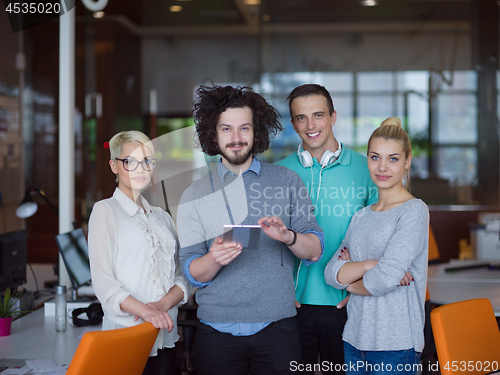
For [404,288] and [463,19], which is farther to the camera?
[463,19]

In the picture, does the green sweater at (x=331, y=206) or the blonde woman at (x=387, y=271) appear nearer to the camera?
the blonde woman at (x=387, y=271)

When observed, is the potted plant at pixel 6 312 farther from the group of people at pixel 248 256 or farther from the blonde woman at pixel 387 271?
the blonde woman at pixel 387 271

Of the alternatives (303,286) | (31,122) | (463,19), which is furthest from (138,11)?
(303,286)

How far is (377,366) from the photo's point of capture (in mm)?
1707

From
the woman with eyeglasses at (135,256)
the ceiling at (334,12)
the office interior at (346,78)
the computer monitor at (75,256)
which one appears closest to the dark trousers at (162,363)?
the woman with eyeglasses at (135,256)

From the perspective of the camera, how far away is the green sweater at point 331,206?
2.06 m

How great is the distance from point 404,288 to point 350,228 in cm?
33

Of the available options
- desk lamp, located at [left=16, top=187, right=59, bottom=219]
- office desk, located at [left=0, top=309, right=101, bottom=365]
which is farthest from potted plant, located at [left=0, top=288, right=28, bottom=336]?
desk lamp, located at [left=16, top=187, right=59, bottom=219]

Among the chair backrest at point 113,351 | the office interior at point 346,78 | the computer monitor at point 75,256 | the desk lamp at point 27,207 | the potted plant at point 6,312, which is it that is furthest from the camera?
the office interior at point 346,78

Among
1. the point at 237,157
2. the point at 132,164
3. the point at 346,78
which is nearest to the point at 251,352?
the point at 237,157

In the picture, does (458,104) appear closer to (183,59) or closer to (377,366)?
(183,59)

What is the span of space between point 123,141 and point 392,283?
113 cm

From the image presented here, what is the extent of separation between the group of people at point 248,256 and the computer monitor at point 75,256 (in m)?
0.89

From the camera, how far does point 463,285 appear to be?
3016mm
